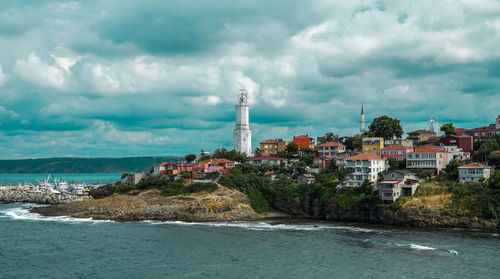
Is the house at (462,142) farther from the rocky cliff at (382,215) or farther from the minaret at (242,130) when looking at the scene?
the minaret at (242,130)

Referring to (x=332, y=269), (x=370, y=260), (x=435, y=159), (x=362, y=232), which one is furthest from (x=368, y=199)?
(x=332, y=269)

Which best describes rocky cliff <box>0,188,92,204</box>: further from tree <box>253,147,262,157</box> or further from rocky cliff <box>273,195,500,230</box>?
rocky cliff <box>273,195,500,230</box>

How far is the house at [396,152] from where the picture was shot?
261 ft

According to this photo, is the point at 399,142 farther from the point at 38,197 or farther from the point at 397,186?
the point at 38,197

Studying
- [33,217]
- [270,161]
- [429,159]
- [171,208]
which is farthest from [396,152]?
[33,217]

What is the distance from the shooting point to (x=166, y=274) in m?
36.7

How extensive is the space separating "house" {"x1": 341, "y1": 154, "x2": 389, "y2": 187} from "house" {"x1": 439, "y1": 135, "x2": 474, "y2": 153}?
23.5 meters

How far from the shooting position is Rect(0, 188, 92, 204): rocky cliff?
332ft

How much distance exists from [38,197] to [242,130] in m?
57.0

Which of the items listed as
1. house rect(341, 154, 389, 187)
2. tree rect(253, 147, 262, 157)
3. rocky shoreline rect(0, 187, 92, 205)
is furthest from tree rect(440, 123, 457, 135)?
rocky shoreline rect(0, 187, 92, 205)

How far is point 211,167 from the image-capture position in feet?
309

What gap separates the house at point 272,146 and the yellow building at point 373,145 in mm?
27716

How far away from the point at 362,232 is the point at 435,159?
80.7 feet

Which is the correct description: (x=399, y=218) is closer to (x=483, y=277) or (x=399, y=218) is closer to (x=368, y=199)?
(x=368, y=199)
